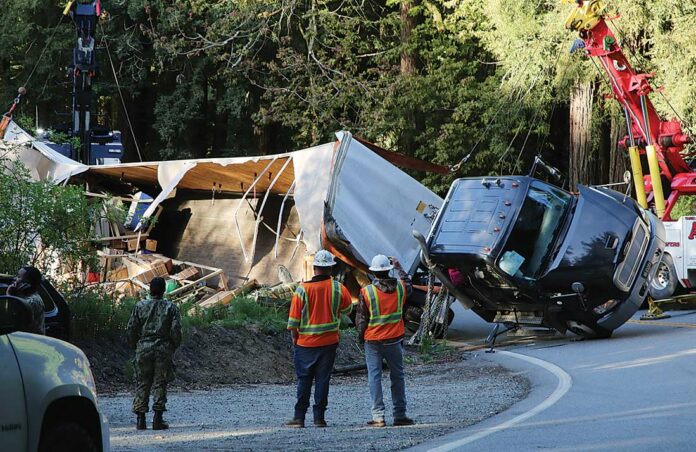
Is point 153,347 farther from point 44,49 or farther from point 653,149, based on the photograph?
point 44,49

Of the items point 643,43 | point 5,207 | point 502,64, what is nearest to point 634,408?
point 5,207

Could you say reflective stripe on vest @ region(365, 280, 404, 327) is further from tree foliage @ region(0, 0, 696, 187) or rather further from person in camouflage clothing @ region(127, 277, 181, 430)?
tree foliage @ region(0, 0, 696, 187)

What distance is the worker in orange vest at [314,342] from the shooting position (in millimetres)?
10555

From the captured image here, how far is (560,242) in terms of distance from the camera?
17.2m

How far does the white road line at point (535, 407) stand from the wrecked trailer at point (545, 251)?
1.16m

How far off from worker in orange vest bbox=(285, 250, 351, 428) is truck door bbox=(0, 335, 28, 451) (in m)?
4.75

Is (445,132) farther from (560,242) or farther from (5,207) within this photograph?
(5,207)

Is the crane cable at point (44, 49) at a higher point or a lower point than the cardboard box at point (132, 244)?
higher

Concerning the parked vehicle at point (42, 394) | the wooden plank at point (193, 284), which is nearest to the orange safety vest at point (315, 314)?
the parked vehicle at point (42, 394)

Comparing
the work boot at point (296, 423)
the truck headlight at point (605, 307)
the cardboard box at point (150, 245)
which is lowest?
the cardboard box at point (150, 245)

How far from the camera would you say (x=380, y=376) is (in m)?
10.6

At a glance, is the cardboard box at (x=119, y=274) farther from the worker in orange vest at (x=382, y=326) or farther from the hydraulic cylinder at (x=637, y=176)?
the worker in orange vest at (x=382, y=326)

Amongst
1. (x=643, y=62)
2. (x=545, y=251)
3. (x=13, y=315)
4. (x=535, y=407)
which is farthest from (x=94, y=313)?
(x=643, y=62)

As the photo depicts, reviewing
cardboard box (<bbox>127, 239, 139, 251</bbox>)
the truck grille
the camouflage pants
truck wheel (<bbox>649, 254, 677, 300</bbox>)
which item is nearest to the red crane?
truck wheel (<bbox>649, 254, 677, 300</bbox>)
